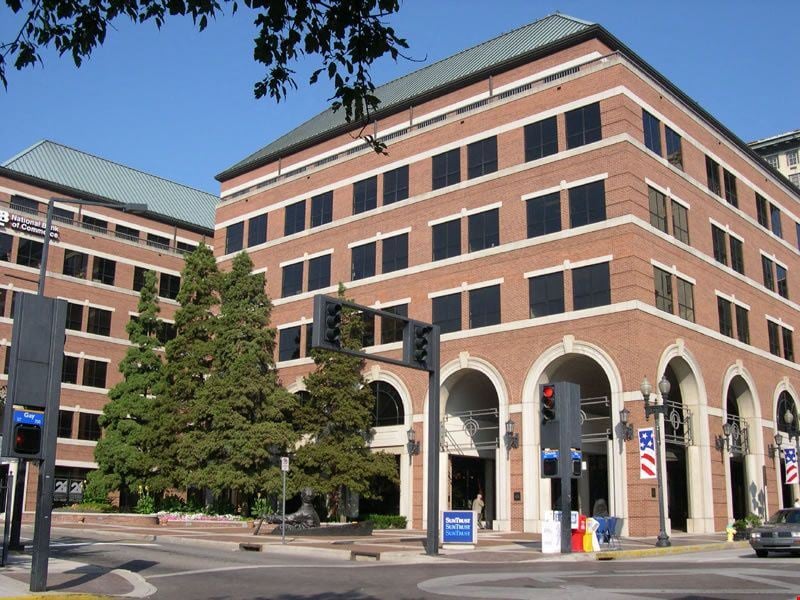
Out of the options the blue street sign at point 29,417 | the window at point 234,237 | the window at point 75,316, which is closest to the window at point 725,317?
the window at point 234,237

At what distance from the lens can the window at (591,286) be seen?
36125mm

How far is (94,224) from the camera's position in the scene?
63781 millimetres

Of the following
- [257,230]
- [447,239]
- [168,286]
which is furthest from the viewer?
[168,286]

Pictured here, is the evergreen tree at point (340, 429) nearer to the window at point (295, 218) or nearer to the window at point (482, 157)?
the window at point (295, 218)

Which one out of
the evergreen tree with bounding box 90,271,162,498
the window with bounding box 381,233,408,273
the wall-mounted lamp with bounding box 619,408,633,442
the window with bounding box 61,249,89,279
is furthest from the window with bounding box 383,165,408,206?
the window with bounding box 61,249,89,279

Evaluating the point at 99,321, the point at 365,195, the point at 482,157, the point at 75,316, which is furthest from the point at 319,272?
the point at 75,316

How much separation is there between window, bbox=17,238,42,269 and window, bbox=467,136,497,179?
30039 mm

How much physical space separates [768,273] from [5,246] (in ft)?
152

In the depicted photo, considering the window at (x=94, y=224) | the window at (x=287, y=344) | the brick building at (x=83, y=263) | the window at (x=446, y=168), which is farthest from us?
the window at (x=94, y=224)

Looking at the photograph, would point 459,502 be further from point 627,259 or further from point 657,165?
point 657,165

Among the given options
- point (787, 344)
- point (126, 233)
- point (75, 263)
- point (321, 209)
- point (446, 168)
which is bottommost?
point (787, 344)

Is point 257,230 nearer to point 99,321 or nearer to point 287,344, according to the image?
point 287,344

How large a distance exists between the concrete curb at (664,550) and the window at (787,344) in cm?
2057

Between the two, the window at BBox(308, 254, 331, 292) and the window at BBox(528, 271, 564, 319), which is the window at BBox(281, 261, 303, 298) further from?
the window at BBox(528, 271, 564, 319)
